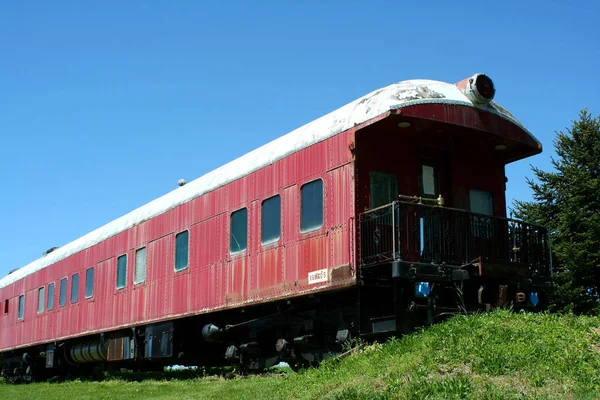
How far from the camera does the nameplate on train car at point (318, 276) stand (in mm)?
12017

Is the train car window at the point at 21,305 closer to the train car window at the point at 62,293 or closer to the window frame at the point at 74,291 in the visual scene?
the train car window at the point at 62,293

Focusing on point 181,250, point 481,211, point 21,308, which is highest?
point 481,211

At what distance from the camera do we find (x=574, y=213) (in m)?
23.6

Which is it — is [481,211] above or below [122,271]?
above

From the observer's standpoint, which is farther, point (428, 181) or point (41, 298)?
point (41, 298)

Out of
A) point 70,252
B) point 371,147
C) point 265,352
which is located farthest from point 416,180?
point 70,252

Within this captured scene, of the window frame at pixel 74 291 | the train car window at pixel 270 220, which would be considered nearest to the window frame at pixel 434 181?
the train car window at pixel 270 220

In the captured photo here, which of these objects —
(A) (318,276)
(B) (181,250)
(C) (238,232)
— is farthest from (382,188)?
(B) (181,250)

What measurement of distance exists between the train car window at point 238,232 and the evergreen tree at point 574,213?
1119 cm

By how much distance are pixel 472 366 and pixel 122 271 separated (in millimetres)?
12633

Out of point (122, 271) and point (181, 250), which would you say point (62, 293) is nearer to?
point (122, 271)

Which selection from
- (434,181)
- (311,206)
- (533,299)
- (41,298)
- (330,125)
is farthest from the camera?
(41,298)

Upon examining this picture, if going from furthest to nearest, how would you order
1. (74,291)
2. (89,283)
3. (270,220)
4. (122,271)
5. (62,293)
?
(62,293) < (74,291) < (89,283) < (122,271) < (270,220)

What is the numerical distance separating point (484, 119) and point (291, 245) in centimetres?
376
